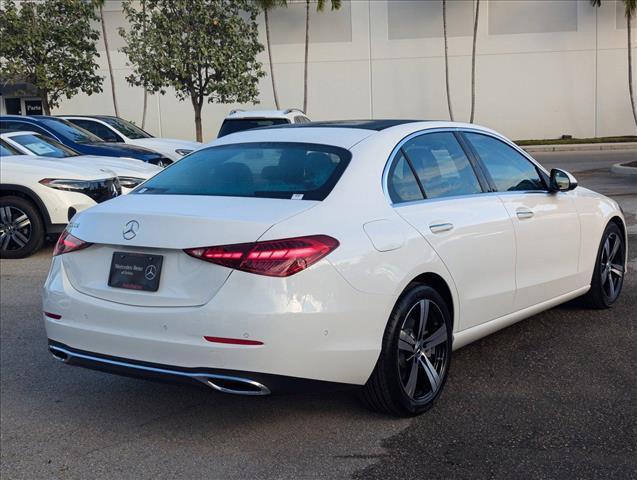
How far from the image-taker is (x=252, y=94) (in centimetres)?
2666

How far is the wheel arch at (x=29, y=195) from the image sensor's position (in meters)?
9.62

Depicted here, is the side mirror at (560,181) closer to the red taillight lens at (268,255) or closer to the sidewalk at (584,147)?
the red taillight lens at (268,255)

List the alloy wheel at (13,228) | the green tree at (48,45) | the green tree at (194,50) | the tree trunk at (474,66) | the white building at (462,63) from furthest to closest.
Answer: the white building at (462,63) → the tree trunk at (474,66) → the green tree at (48,45) → the green tree at (194,50) → the alloy wheel at (13,228)

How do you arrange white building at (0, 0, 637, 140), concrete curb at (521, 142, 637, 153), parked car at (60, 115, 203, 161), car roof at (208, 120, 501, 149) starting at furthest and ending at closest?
1. white building at (0, 0, 637, 140)
2. concrete curb at (521, 142, 637, 153)
3. parked car at (60, 115, 203, 161)
4. car roof at (208, 120, 501, 149)

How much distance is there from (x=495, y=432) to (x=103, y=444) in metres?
1.99

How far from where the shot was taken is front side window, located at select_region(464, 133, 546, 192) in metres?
5.33

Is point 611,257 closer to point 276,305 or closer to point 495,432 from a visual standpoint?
point 495,432

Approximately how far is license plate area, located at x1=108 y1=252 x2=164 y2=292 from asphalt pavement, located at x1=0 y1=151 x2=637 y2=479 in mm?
771

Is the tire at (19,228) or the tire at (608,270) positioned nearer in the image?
the tire at (608,270)

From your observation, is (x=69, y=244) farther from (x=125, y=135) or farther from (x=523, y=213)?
(x=125, y=135)

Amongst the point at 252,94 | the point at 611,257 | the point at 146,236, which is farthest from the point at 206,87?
the point at 146,236

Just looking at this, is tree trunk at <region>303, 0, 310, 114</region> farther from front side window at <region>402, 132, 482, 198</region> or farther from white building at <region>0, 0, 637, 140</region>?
front side window at <region>402, 132, 482, 198</region>

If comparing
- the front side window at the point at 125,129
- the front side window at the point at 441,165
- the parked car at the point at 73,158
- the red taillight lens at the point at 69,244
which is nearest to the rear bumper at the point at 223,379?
the red taillight lens at the point at 69,244

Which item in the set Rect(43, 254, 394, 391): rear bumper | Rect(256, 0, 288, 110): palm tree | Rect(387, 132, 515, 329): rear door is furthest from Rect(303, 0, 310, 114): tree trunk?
Rect(43, 254, 394, 391): rear bumper
